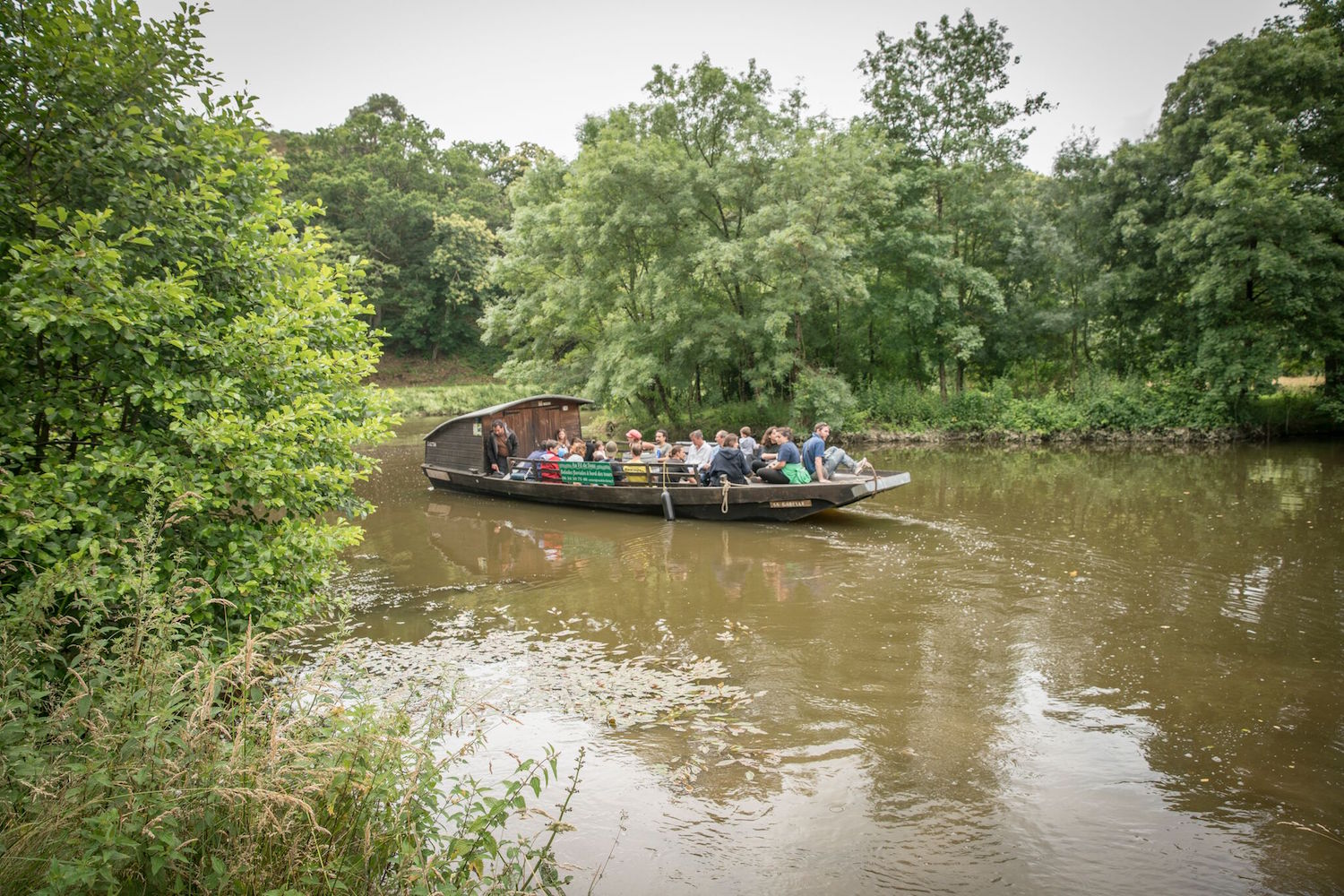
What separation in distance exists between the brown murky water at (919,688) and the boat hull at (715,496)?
0.49 meters

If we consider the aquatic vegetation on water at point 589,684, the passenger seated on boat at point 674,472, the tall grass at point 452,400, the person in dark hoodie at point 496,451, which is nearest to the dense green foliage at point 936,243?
the person in dark hoodie at point 496,451

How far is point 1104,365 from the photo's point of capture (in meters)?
27.0

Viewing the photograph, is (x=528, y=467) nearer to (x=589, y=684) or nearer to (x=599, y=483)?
(x=599, y=483)

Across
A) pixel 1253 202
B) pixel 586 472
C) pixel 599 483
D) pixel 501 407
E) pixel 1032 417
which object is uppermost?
pixel 1253 202

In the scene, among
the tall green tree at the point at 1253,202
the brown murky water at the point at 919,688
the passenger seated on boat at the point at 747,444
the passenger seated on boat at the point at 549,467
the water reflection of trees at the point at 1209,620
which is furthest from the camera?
the tall green tree at the point at 1253,202

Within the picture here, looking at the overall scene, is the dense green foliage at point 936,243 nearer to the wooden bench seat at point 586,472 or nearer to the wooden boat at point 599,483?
the wooden boat at point 599,483

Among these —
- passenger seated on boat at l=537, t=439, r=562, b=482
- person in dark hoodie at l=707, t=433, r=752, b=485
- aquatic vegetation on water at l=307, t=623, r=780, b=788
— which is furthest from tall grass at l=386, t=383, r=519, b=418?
aquatic vegetation on water at l=307, t=623, r=780, b=788

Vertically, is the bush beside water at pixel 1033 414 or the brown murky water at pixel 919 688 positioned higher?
the bush beside water at pixel 1033 414

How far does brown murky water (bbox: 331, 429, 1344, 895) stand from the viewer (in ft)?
14.8

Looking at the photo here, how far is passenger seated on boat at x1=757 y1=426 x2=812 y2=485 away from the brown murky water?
3.15 feet

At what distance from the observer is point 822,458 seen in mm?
13570

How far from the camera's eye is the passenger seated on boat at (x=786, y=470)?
538 inches

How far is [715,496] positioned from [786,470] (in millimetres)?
1377

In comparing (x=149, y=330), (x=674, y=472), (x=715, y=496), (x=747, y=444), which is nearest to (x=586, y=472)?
(x=674, y=472)
